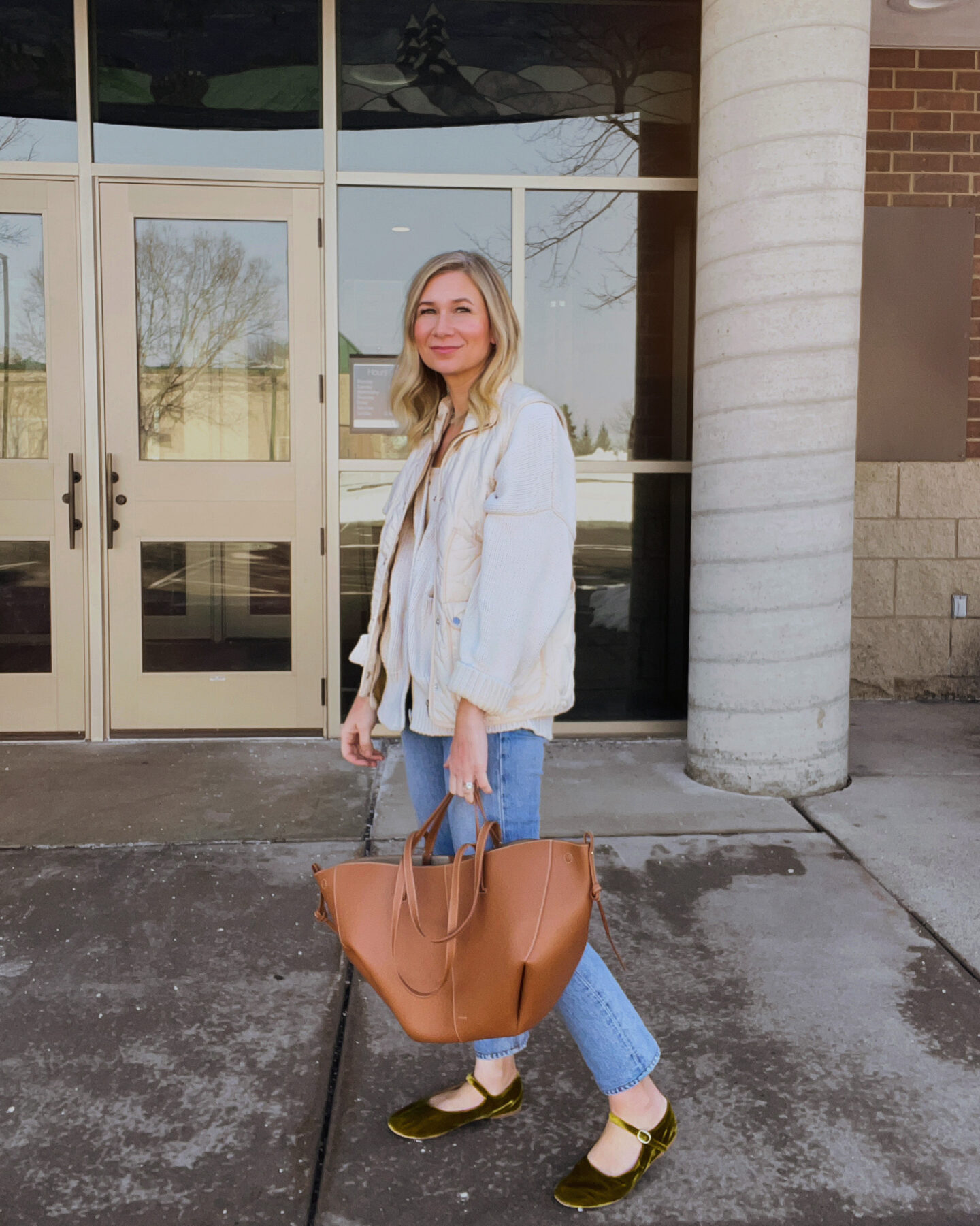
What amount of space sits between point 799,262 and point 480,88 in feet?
6.65

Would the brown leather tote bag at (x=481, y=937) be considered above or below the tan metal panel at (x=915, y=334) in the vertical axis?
below

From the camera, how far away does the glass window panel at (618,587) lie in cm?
578

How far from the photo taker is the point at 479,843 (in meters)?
1.97

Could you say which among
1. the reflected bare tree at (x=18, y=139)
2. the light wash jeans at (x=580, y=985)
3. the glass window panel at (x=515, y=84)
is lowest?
the light wash jeans at (x=580, y=985)

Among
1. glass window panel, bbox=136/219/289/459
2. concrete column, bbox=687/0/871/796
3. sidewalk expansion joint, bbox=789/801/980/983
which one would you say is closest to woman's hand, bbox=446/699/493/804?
sidewalk expansion joint, bbox=789/801/980/983

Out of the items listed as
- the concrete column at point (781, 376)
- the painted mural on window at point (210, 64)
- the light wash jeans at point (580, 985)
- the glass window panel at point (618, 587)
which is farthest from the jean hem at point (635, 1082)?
the painted mural on window at point (210, 64)

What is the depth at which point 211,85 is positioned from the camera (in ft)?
18.2

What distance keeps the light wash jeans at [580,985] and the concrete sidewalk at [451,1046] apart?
285 millimetres

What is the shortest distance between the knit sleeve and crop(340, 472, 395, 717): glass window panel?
11.9ft

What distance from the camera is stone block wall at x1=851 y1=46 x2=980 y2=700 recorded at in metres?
6.41

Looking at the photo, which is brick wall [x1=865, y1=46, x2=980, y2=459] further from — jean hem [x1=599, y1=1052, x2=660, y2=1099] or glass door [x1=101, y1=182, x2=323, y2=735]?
jean hem [x1=599, y1=1052, x2=660, y2=1099]

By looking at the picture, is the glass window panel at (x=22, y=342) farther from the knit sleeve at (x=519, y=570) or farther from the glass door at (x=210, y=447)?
the knit sleeve at (x=519, y=570)

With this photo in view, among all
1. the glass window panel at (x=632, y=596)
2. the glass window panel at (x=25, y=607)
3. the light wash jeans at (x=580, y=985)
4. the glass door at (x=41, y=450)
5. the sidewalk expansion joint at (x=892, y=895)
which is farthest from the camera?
the glass window panel at (x=632, y=596)

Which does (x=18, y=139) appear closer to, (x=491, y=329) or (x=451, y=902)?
(x=491, y=329)
